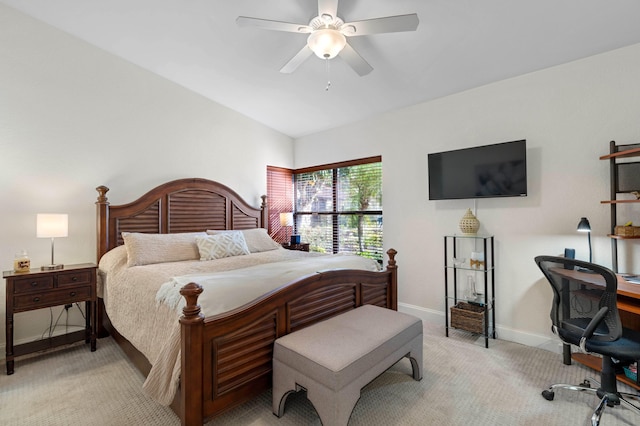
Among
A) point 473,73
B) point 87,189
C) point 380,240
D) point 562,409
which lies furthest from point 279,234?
point 562,409

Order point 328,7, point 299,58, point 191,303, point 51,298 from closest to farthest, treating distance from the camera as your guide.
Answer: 1. point 191,303
2. point 328,7
3. point 299,58
4. point 51,298

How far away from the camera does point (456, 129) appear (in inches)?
136

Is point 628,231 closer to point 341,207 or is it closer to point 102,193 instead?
point 341,207

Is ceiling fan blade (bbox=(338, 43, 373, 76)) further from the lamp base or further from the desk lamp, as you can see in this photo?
the lamp base

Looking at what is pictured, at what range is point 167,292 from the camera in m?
1.99

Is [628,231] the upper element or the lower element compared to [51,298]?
upper

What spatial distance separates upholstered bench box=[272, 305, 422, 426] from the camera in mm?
1642

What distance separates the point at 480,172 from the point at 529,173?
0.42 m

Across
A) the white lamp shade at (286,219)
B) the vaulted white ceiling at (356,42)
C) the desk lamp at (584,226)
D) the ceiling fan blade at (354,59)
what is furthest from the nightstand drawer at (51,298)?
the desk lamp at (584,226)

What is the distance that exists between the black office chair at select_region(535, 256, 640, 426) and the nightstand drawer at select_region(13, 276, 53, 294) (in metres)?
3.99

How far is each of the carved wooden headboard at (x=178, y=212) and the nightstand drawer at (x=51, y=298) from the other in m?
0.51

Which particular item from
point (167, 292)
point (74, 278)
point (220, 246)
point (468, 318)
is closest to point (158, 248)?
point (220, 246)

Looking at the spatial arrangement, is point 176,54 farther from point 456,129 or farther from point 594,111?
point 594,111

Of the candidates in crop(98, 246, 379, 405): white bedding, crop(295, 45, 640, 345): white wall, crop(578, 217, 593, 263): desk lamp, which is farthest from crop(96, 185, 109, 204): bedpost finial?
crop(578, 217, 593, 263): desk lamp
